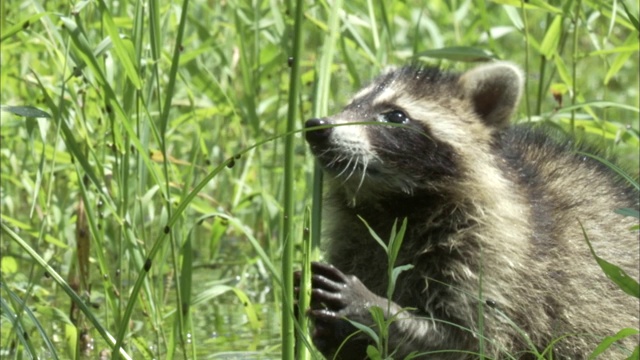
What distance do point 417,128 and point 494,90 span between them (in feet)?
2.23

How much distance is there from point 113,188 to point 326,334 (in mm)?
2094

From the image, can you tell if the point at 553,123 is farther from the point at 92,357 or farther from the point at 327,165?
the point at 92,357

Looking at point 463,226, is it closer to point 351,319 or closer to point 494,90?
point 494,90

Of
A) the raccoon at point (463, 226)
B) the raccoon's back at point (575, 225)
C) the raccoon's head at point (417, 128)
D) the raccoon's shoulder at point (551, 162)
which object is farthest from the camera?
the raccoon's shoulder at point (551, 162)

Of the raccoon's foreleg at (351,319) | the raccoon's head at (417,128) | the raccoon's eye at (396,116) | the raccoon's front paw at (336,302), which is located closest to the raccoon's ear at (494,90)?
the raccoon's head at (417,128)

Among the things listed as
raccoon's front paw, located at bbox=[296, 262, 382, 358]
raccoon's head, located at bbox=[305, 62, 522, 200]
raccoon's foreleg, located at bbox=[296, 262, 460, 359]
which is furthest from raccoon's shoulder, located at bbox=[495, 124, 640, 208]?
raccoon's front paw, located at bbox=[296, 262, 382, 358]

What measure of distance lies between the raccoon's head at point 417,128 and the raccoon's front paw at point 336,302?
44 centimetres

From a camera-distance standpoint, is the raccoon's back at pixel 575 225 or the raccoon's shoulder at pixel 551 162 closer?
the raccoon's back at pixel 575 225

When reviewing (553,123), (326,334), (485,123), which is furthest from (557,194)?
(326,334)

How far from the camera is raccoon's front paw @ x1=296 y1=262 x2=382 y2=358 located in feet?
13.2

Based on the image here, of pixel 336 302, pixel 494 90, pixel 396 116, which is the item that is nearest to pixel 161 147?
pixel 336 302

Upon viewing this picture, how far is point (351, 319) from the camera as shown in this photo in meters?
4.01

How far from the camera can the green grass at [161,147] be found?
4004 millimetres

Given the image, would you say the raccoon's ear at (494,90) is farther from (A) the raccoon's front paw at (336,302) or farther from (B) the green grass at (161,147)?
(A) the raccoon's front paw at (336,302)
